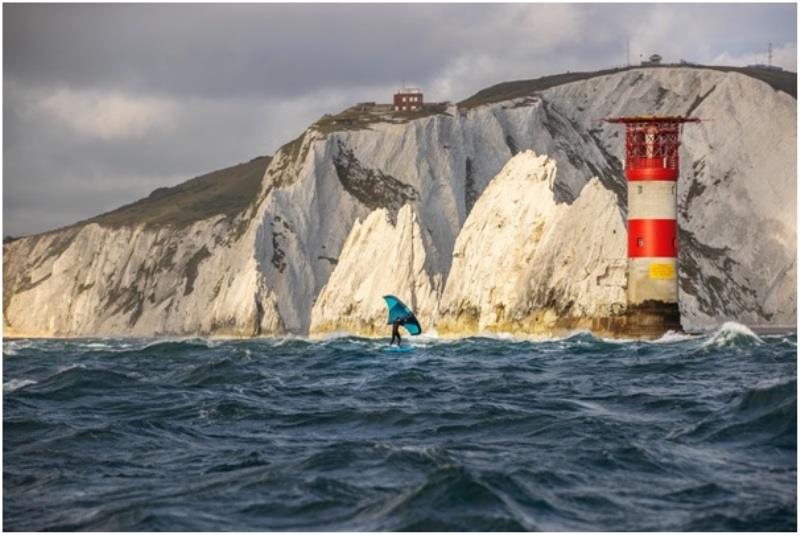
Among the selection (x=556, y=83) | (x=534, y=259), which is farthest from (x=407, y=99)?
(x=534, y=259)

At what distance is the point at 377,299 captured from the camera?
354 feet

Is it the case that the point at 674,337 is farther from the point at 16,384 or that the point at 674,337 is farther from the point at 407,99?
the point at 407,99

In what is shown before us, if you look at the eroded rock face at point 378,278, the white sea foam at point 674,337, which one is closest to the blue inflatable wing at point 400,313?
the white sea foam at point 674,337

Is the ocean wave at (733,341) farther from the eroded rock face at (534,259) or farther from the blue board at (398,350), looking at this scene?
the eroded rock face at (534,259)

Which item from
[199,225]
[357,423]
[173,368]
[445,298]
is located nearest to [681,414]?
[357,423]

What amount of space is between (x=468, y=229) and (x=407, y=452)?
8160 cm

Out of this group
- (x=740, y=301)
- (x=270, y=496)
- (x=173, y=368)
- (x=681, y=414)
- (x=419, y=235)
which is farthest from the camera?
(x=740, y=301)

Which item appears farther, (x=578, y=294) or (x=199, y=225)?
(x=199, y=225)

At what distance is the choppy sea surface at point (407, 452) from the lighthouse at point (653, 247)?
38.0 m

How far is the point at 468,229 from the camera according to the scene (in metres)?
105

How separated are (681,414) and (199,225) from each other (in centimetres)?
13358

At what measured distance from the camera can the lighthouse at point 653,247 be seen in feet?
262

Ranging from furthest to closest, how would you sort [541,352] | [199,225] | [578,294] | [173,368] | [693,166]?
[199,225] → [693,166] → [578,294] → [541,352] → [173,368]

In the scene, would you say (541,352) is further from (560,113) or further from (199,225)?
(199,225)
